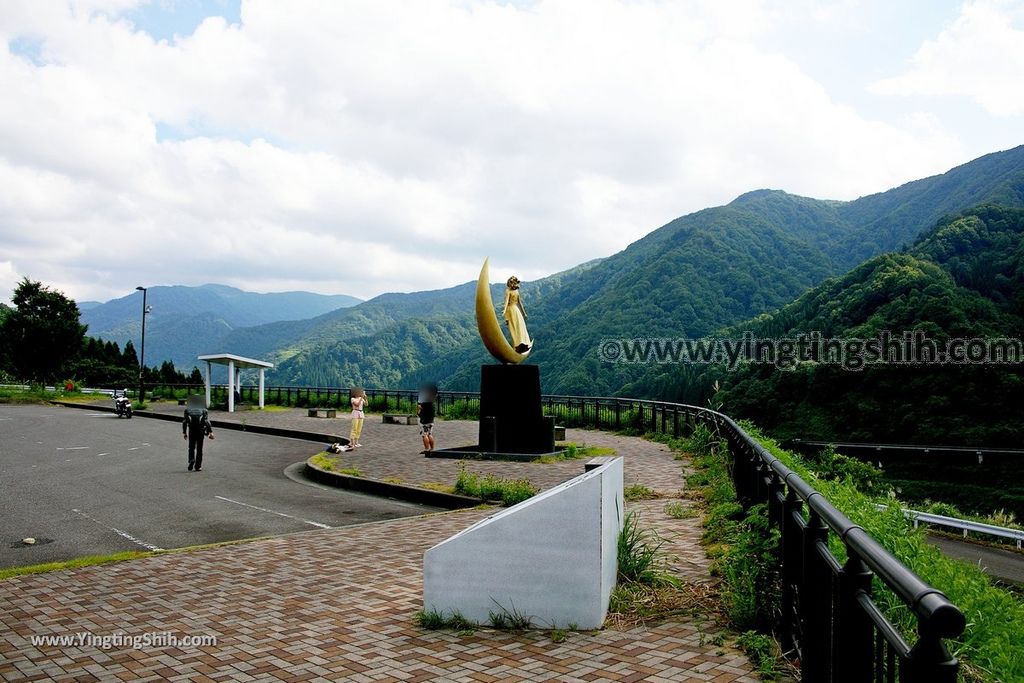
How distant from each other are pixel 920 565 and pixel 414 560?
14.2 feet

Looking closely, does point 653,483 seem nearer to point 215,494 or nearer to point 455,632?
point 215,494

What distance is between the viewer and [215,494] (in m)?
11.9

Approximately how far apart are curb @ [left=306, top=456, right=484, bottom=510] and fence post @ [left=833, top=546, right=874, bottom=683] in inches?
315

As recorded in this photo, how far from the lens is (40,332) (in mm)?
49344

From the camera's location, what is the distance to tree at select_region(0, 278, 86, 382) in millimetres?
49344

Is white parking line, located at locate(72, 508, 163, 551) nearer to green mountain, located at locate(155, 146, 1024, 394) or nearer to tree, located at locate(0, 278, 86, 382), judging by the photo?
tree, located at locate(0, 278, 86, 382)

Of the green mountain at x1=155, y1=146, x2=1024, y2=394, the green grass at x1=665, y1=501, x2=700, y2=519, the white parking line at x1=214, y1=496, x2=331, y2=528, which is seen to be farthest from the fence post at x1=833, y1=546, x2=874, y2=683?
the green mountain at x1=155, y1=146, x2=1024, y2=394

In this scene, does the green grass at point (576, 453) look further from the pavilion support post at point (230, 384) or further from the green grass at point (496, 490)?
the pavilion support post at point (230, 384)

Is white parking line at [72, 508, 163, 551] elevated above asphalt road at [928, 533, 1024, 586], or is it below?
above

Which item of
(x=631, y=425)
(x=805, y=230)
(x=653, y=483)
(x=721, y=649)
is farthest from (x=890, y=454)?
(x=805, y=230)

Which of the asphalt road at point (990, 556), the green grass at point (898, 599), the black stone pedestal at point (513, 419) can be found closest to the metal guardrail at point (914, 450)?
the asphalt road at point (990, 556)

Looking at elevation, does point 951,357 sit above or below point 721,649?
above

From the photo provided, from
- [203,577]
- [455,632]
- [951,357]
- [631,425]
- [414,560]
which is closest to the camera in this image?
[455,632]

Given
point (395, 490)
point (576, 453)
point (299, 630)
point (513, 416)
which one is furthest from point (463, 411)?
point (299, 630)
